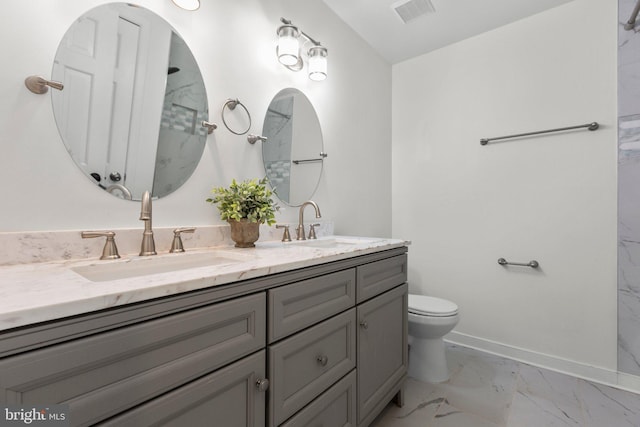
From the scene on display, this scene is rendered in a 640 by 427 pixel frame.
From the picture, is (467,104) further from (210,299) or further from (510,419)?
(210,299)

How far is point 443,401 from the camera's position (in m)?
1.60

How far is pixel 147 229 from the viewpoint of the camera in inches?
40.9

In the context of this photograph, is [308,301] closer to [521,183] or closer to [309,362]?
[309,362]

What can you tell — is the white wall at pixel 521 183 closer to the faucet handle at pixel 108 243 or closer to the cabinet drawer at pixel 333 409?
the cabinet drawer at pixel 333 409

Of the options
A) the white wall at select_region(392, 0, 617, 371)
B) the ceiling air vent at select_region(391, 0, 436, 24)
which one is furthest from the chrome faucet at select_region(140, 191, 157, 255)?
the white wall at select_region(392, 0, 617, 371)

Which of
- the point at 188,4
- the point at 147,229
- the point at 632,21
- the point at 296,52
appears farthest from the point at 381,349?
the point at 632,21

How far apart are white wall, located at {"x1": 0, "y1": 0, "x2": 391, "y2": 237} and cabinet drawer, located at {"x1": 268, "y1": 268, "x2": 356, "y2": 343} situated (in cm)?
62

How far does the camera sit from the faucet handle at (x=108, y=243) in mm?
946

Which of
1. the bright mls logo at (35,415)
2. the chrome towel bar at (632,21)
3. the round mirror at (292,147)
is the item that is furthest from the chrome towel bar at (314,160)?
the chrome towel bar at (632,21)

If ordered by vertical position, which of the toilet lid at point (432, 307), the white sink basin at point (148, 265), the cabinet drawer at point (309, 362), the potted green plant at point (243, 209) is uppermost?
the potted green plant at point (243, 209)

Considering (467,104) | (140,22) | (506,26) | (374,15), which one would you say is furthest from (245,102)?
(506,26)

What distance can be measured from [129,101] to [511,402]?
2.35 m

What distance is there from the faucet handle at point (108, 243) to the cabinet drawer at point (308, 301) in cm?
57

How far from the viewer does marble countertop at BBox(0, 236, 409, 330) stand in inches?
18.2
